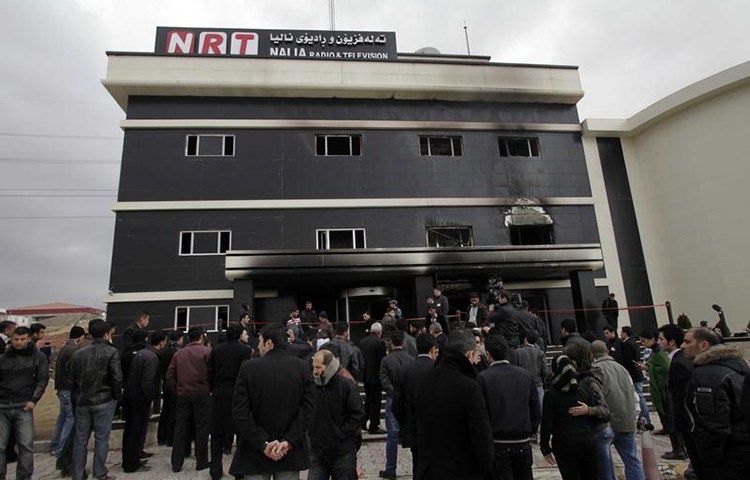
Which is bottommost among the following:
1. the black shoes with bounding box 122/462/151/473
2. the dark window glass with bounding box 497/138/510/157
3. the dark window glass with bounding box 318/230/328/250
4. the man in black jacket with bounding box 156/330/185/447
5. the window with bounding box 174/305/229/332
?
the black shoes with bounding box 122/462/151/473

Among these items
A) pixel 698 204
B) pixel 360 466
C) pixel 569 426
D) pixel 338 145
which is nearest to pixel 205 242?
pixel 338 145

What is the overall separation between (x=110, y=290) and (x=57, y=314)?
41.9 metres

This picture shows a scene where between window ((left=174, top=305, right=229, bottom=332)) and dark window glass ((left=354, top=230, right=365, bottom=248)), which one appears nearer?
window ((left=174, top=305, right=229, bottom=332))

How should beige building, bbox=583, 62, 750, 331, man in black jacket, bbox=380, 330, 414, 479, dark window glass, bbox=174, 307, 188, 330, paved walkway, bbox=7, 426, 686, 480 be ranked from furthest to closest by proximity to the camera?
beige building, bbox=583, 62, 750, 331 → dark window glass, bbox=174, 307, 188, 330 → paved walkway, bbox=7, 426, 686, 480 → man in black jacket, bbox=380, 330, 414, 479

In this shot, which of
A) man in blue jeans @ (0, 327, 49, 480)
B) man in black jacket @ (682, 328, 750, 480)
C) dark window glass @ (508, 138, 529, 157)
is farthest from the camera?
dark window glass @ (508, 138, 529, 157)

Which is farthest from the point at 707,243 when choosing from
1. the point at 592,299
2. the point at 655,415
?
the point at 655,415

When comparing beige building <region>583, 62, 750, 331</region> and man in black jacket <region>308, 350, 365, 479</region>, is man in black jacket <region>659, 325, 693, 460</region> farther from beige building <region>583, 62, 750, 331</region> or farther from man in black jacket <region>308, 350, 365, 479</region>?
beige building <region>583, 62, 750, 331</region>

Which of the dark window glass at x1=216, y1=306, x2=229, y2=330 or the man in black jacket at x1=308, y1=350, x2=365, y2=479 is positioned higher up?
the dark window glass at x1=216, y1=306, x2=229, y2=330

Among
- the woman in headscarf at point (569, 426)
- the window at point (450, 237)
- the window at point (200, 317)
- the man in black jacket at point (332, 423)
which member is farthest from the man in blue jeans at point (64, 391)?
the window at point (450, 237)

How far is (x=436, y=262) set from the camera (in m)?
15.2

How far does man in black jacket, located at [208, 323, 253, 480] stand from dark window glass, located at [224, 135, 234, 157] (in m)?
13.0

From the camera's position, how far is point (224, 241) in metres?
16.9

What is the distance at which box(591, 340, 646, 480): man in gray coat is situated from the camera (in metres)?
5.11

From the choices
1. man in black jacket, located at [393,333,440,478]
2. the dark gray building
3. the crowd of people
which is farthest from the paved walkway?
the dark gray building
